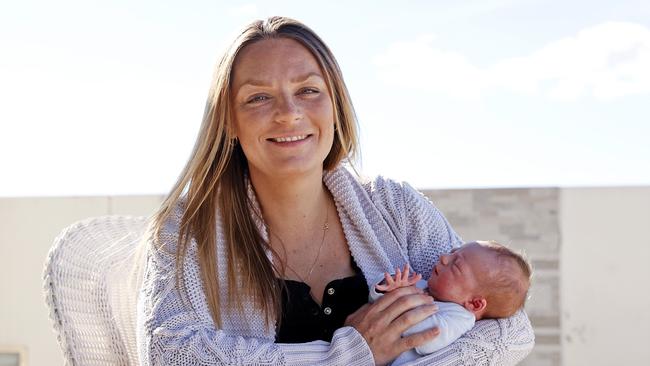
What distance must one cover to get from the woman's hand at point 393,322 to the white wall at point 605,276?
11.8 feet

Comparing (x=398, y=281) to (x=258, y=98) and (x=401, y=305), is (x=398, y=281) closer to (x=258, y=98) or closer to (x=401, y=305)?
(x=401, y=305)

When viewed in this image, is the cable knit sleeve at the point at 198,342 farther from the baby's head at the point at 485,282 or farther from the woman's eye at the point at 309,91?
the woman's eye at the point at 309,91

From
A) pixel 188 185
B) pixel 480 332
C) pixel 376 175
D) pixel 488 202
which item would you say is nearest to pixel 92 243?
pixel 188 185

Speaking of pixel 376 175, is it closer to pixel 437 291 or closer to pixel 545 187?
pixel 437 291

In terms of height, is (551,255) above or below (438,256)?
below

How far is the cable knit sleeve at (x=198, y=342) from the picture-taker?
2346mm

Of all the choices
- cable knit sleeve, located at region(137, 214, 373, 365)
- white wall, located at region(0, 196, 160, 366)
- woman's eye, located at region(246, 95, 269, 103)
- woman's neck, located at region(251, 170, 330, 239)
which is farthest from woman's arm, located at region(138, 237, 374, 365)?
white wall, located at region(0, 196, 160, 366)

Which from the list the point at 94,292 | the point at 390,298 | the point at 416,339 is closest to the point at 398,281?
the point at 390,298

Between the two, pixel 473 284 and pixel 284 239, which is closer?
pixel 473 284

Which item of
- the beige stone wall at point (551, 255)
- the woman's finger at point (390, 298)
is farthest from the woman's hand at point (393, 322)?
the beige stone wall at point (551, 255)

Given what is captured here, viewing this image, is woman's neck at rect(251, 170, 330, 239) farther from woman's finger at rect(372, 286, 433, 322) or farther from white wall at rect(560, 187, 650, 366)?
white wall at rect(560, 187, 650, 366)

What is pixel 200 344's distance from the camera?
2.35 m

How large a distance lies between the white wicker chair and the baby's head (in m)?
0.85

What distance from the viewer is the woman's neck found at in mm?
2734
